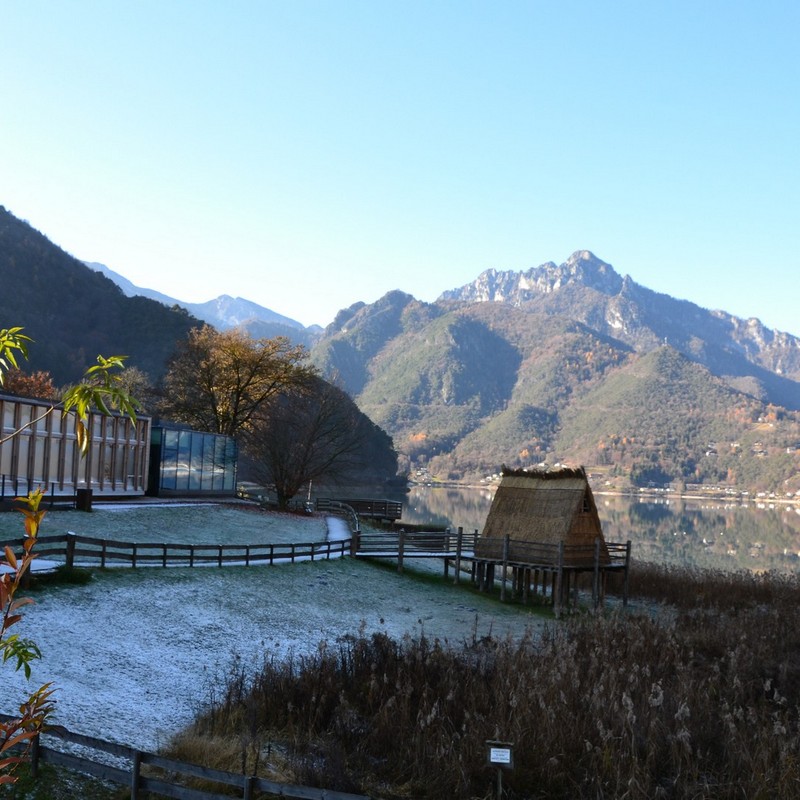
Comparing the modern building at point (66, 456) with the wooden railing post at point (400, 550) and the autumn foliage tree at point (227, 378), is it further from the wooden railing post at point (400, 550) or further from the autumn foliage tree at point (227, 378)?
the autumn foliage tree at point (227, 378)

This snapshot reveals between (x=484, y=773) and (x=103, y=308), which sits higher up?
(x=103, y=308)

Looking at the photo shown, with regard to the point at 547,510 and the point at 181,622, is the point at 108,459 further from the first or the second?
the point at 181,622

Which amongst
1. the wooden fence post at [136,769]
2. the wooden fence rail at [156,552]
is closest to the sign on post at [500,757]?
the wooden fence post at [136,769]

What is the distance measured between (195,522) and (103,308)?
9120 centimetres

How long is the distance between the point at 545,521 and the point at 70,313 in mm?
98302

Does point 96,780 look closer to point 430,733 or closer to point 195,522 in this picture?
point 430,733

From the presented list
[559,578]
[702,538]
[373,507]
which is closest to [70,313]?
[373,507]

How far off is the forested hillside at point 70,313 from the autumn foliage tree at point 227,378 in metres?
41.6

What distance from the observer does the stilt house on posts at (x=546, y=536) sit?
2998cm

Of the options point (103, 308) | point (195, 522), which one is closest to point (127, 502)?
point (195, 522)

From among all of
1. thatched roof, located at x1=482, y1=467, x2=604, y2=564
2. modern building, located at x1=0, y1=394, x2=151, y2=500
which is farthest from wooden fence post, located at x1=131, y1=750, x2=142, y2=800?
thatched roof, located at x1=482, y1=467, x2=604, y2=564

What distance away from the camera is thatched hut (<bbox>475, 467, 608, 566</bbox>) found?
99.8 feet

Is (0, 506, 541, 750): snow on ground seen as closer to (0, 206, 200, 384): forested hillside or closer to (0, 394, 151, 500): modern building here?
(0, 394, 151, 500): modern building

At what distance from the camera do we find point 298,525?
4019 cm
